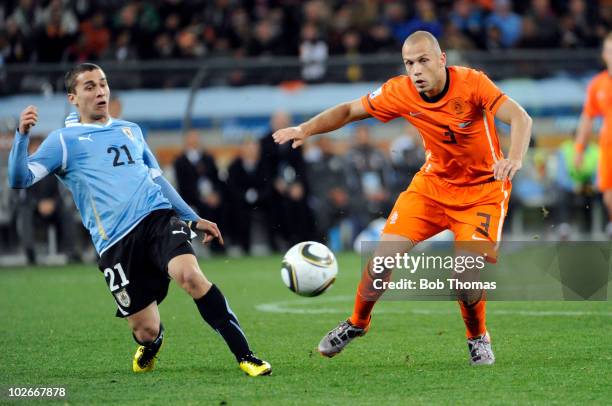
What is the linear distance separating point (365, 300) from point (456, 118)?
1.34m

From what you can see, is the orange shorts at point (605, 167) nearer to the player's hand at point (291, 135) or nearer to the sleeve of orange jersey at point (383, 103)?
the sleeve of orange jersey at point (383, 103)

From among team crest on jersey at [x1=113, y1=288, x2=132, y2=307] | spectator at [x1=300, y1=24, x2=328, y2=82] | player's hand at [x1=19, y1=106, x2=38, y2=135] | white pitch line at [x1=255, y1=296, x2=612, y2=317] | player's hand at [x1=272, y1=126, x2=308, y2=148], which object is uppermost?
player's hand at [x1=19, y1=106, x2=38, y2=135]

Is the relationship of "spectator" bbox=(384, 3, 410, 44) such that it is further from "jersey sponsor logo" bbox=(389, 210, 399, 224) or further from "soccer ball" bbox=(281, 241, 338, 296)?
"jersey sponsor logo" bbox=(389, 210, 399, 224)

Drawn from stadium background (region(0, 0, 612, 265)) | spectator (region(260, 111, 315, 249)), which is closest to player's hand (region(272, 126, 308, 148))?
stadium background (region(0, 0, 612, 265))

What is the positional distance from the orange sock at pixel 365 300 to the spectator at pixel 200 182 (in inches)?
391

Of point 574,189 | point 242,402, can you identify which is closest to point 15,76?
point 574,189

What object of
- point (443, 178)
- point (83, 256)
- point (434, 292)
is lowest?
point (83, 256)

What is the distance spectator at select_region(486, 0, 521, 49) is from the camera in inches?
814

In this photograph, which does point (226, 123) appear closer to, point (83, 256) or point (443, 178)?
point (83, 256)

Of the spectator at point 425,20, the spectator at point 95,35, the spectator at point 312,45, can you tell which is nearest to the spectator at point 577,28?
the spectator at point 425,20

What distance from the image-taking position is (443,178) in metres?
7.46

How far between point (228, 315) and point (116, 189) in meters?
1.12

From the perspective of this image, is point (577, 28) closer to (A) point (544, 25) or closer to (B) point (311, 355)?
(A) point (544, 25)

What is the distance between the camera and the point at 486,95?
7.10 m
